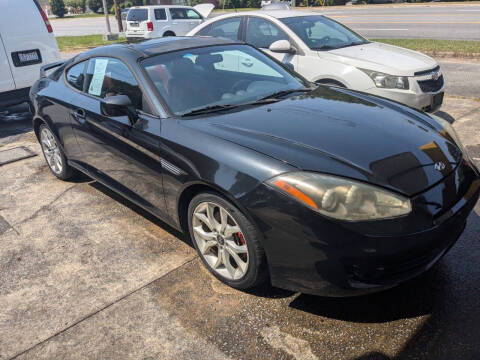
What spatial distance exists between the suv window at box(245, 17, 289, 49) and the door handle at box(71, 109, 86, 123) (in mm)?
3290

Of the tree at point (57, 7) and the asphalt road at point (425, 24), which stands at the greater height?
the asphalt road at point (425, 24)

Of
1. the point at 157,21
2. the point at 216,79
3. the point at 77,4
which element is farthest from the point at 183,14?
the point at 77,4

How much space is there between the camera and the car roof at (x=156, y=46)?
11.9ft

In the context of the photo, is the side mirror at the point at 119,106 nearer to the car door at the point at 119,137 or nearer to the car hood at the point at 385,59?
the car door at the point at 119,137

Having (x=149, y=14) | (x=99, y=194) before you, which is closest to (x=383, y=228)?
(x=99, y=194)

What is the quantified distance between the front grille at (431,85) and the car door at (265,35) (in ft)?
5.49

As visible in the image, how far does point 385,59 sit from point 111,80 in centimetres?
361

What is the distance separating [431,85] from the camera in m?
5.52

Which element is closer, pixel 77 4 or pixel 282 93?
pixel 282 93

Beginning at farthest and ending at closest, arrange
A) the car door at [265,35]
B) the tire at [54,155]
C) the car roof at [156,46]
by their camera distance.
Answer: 1. the car door at [265,35]
2. the tire at [54,155]
3. the car roof at [156,46]

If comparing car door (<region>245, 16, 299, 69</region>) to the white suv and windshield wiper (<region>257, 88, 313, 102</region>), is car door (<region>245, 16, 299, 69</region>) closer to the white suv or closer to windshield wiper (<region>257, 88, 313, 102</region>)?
windshield wiper (<region>257, 88, 313, 102</region>)

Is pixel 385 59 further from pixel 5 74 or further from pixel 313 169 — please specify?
pixel 5 74

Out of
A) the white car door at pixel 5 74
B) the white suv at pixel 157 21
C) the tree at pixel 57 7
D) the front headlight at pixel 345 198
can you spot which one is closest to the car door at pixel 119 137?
the front headlight at pixel 345 198

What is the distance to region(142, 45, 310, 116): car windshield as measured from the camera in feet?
10.8
